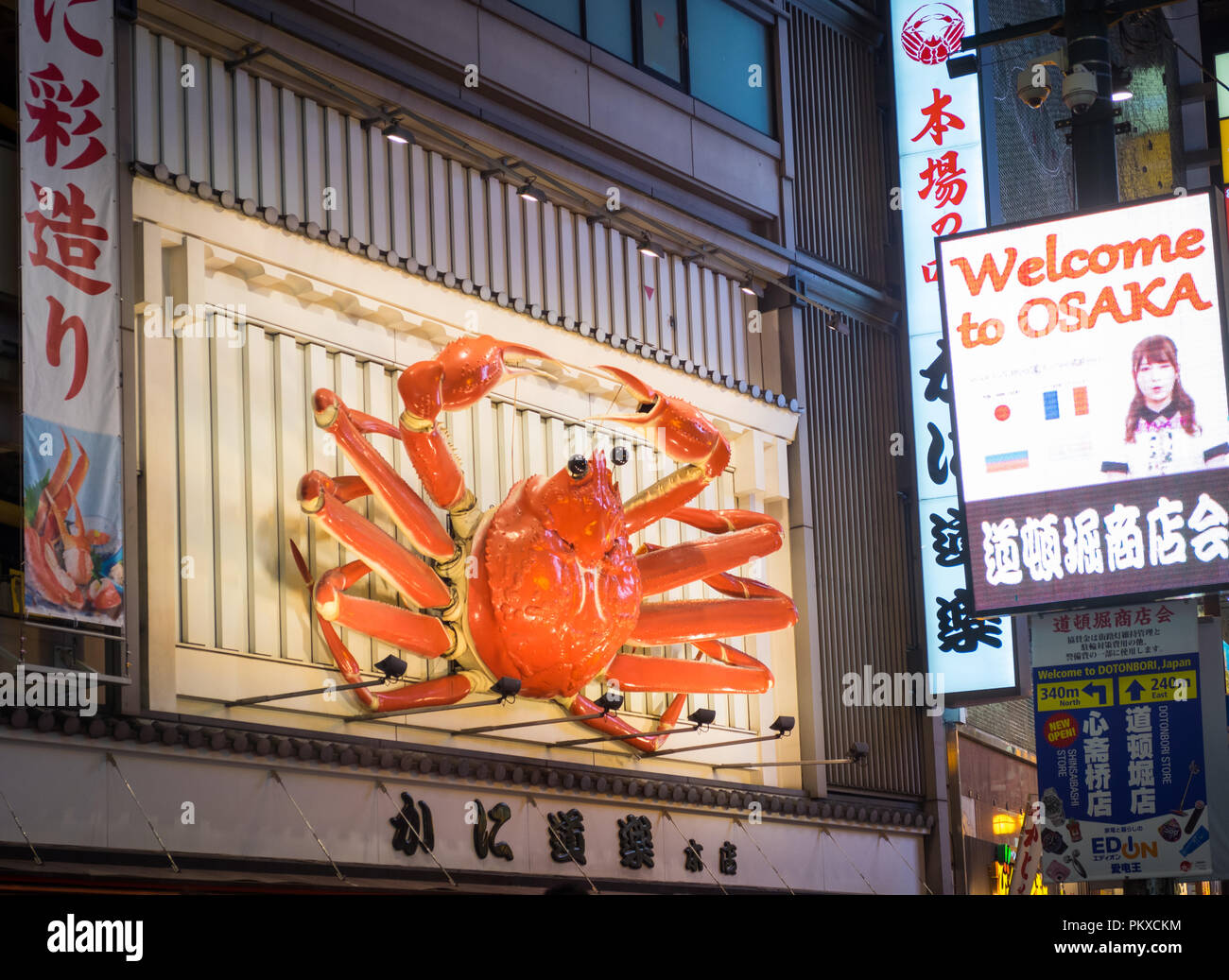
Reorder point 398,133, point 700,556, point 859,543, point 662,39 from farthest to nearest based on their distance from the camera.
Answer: point 859,543, point 662,39, point 700,556, point 398,133

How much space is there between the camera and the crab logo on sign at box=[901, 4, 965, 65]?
17953 millimetres

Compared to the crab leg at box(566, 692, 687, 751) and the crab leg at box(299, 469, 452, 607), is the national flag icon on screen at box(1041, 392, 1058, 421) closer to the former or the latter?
the crab leg at box(566, 692, 687, 751)

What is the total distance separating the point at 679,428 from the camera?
1249 centimetres

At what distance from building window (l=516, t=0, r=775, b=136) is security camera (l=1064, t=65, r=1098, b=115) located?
4526mm

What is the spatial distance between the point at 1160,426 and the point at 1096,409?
0.45m

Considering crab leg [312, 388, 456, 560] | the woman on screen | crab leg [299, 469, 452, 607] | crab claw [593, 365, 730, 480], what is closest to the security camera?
the woman on screen

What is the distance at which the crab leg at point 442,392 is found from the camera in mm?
11648

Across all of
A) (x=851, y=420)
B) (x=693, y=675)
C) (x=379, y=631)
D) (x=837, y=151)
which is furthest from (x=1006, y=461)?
(x=837, y=151)

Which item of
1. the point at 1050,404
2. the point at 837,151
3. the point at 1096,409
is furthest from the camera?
the point at 837,151

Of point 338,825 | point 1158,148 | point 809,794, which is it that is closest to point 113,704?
point 338,825

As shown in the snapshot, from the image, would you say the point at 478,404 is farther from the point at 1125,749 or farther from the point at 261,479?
the point at 1125,749

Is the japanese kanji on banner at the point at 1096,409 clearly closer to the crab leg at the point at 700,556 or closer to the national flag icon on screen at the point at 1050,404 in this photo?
the national flag icon on screen at the point at 1050,404

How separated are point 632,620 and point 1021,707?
9.68 metres
